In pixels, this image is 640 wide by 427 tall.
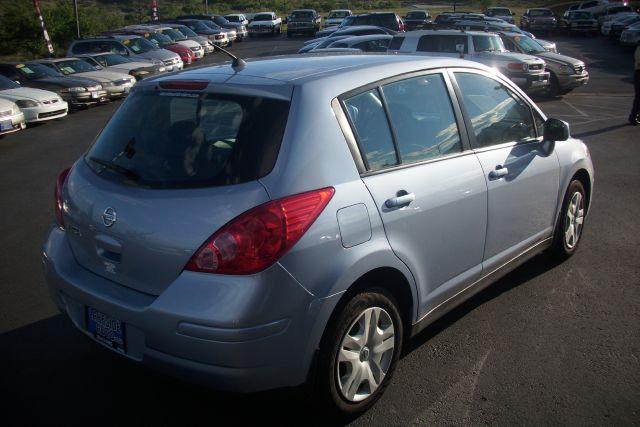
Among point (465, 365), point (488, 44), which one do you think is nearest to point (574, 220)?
point (465, 365)

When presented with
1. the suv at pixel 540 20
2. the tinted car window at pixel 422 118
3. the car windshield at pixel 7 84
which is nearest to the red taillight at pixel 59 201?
the tinted car window at pixel 422 118

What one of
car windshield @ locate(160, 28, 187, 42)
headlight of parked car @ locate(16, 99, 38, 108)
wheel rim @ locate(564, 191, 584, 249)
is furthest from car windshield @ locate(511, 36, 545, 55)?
car windshield @ locate(160, 28, 187, 42)

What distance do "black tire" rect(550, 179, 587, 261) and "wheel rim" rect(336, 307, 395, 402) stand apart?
2.29 meters

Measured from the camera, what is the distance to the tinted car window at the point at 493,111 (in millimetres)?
3988

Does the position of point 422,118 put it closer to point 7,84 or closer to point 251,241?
point 251,241

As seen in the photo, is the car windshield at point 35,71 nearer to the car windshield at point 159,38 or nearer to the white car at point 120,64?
the white car at point 120,64

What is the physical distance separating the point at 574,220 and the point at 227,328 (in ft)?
11.9

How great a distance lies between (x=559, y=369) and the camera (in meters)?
3.64

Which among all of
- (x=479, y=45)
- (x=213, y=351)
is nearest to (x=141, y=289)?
(x=213, y=351)

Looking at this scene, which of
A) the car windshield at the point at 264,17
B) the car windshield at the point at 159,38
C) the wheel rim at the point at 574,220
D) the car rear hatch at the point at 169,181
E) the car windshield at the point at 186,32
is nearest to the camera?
the car rear hatch at the point at 169,181

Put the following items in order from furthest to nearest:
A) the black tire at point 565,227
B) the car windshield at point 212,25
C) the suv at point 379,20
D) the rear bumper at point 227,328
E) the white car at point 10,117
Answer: the car windshield at point 212,25 → the suv at point 379,20 → the white car at point 10,117 → the black tire at point 565,227 → the rear bumper at point 227,328

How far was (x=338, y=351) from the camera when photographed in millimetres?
2969

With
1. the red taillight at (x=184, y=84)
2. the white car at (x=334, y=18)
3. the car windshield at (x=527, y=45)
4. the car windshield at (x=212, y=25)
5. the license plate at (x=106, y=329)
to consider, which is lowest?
the car windshield at (x=212, y=25)

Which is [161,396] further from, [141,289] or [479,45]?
[479,45]
